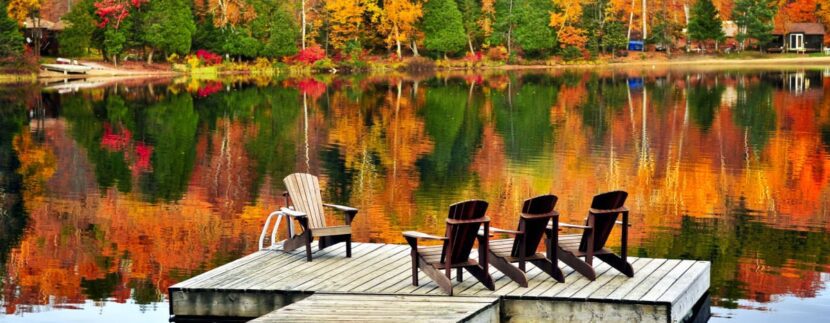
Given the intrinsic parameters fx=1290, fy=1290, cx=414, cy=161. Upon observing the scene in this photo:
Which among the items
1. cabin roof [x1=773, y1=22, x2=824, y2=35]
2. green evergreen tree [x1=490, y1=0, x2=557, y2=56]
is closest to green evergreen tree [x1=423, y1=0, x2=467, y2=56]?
green evergreen tree [x1=490, y1=0, x2=557, y2=56]

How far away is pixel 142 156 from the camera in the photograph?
30406mm

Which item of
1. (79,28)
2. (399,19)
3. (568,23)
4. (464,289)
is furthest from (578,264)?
(568,23)

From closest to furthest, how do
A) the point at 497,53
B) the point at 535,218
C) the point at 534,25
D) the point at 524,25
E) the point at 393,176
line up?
the point at 535,218 < the point at 393,176 < the point at 534,25 < the point at 524,25 < the point at 497,53

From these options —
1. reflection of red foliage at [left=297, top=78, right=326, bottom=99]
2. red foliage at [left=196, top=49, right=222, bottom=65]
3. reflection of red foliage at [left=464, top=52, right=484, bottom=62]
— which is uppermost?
red foliage at [left=196, top=49, right=222, bottom=65]

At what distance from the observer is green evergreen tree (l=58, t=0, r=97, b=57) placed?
253 ft

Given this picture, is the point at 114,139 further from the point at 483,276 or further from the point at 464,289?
the point at 483,276

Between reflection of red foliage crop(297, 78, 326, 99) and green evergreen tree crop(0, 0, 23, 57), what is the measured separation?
15645mm

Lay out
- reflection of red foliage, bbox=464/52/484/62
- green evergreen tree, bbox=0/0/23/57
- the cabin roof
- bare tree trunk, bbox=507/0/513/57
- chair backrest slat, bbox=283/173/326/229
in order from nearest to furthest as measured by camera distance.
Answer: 1. chair backrest slat, bbox=283/173/326/229
2. green evergreen tree, bbox=0/0/23/57
3. bare tree trunk, bbox=507/0/513/57
4. reflection of red foliage, bbox=464/52/484/62
5. the cabin roof

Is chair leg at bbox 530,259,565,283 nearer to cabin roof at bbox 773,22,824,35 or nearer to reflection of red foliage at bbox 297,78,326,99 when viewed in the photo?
reflection of red foliage at bbox 297,78,326,99

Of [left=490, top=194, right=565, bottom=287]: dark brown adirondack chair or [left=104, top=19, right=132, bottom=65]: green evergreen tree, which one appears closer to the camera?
[left=490, top=194, right=565, bottom=287]: dark brown adirondack chair

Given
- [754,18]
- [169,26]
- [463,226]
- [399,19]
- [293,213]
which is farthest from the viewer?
[754,18]

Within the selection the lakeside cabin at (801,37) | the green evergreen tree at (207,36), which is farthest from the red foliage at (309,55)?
the lakeside cabin at (801,37)

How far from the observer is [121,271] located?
50.8ft

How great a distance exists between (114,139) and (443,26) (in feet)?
178
